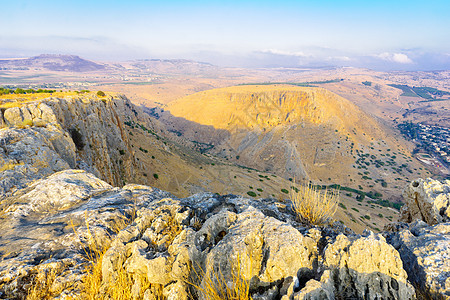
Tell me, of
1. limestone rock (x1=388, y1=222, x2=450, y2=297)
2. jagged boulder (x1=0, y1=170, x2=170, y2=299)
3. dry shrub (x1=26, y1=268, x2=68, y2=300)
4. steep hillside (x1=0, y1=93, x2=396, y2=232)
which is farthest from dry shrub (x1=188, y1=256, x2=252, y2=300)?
steep hillside (x1=0, y1=93, x2=396, y2=232)

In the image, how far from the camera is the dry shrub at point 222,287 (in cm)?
340

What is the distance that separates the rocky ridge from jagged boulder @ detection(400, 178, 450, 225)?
172cm

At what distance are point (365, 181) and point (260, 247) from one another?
80.1 meters

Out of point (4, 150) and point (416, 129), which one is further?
point (416, 129)

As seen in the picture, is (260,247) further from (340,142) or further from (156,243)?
(340,142)

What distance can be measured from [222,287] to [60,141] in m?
15.9

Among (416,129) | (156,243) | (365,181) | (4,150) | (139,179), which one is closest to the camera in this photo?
(156,243)

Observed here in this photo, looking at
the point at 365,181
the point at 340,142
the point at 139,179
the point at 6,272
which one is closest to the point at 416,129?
the point at 340,142

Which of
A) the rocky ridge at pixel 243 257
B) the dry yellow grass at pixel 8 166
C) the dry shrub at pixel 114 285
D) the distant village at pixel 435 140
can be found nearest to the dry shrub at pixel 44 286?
the rocky ridge at pixel 243 257

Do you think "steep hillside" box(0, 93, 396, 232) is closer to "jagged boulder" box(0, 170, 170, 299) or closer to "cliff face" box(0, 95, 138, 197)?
"cliff face" box(0, 95, 138, 197)

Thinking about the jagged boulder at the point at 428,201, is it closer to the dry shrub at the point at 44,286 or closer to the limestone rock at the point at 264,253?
the limestone rock at the point at 264,253

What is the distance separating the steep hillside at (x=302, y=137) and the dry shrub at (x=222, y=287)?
69.5 metres

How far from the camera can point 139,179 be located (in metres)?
Answer: 28.0

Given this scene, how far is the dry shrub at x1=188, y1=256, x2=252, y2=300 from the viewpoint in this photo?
340 centimetres
